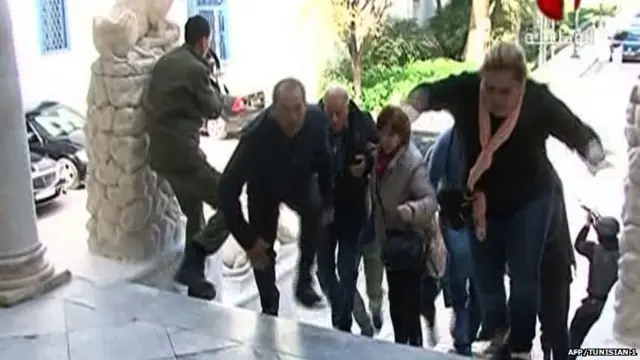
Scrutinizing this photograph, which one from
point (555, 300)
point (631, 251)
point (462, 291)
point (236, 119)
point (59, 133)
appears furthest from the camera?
point (59, 133)

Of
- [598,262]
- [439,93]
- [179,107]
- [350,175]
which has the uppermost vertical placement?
[439,93]

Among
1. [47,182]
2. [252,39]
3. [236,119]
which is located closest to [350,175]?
[236,119]

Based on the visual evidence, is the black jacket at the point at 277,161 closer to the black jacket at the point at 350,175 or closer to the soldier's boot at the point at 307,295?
the black jacket at the point at 350,175

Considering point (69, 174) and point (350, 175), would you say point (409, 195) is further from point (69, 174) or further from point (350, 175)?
point (69, 174)

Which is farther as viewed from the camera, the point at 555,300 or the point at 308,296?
the point at 308,296

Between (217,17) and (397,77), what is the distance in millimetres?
1149

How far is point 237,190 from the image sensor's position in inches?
164

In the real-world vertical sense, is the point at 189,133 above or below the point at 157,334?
above

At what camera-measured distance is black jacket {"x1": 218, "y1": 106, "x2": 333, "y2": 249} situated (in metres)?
3.92

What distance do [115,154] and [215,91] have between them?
0.62 metres

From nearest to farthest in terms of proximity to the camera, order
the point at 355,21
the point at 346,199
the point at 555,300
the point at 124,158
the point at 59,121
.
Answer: the point at 555,300 < the point at 346,199 < the point at 355,21 < the point at 124,158 < the point at 59,121

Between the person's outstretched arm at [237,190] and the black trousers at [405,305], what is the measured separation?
72 centimetres

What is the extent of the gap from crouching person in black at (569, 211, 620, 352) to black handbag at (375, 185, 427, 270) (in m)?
0.66

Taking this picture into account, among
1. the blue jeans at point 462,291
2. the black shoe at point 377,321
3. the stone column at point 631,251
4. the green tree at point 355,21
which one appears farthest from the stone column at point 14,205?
the stone column at point 631,251
